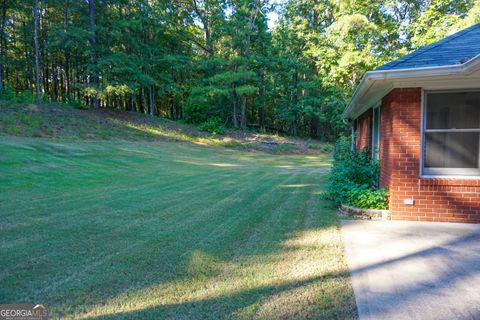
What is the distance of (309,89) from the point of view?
3019 cm

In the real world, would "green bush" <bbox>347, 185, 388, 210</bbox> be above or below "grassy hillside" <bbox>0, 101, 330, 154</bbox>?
below

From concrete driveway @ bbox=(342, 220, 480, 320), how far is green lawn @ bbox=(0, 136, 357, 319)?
0.72 feet

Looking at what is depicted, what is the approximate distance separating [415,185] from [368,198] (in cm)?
75

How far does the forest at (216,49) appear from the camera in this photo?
52.7ft

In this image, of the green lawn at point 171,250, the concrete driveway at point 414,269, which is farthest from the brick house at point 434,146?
the green lawn at point 171,250

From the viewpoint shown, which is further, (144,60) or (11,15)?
(11,15)

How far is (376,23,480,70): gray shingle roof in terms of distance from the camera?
4.65 m

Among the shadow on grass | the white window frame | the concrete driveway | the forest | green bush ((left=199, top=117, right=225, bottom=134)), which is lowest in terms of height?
the shadow on grass

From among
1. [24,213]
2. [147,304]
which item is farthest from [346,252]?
[24,213]

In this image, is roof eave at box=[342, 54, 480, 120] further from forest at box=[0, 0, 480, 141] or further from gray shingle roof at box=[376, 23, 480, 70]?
forest at box=[0, 0, 480, 141]

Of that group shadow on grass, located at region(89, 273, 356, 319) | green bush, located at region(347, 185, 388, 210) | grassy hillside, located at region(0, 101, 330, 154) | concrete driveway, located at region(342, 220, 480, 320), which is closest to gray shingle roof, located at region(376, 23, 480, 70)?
green bush, located at region(347, 185, 388, 210)

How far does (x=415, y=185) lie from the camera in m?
5.01

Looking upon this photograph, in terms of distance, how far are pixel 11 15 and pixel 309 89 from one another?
27698 mm

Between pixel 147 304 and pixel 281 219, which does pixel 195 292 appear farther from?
pixel 281 219
